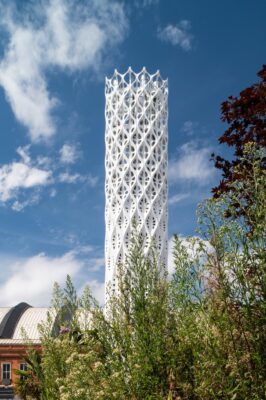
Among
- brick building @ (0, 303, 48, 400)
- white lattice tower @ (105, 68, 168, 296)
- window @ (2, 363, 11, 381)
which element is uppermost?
white lattice tower @ (105, 68, 168, 296)

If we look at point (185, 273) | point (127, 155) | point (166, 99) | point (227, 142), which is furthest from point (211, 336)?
point (166, 99)

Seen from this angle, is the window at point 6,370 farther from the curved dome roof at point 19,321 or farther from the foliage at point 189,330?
the foliage at point 189,330

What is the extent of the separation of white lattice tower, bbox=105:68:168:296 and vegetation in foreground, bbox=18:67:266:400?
3530 cm

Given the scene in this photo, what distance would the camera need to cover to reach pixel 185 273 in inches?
406

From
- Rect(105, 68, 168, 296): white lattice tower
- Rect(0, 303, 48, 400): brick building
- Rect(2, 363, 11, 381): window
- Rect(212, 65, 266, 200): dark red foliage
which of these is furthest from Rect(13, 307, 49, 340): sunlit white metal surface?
Rect(212, 65, 266, 200): dark red foliage

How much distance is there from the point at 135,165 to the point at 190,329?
39273 mm

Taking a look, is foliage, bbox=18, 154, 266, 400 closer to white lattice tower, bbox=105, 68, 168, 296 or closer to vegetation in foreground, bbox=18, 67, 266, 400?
vegetation in foreground, bbox=18, 67, 266, 400

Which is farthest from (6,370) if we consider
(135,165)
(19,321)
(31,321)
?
(135,165)

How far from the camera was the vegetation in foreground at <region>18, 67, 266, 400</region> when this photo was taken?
8953mm

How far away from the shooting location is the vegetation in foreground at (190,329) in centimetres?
895

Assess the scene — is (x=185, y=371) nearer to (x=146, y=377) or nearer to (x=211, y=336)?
(x=146, y=377)

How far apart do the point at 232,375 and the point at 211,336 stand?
0.68m

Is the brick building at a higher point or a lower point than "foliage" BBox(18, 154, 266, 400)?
higher

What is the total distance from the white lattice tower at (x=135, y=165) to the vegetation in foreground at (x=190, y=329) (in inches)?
1390
